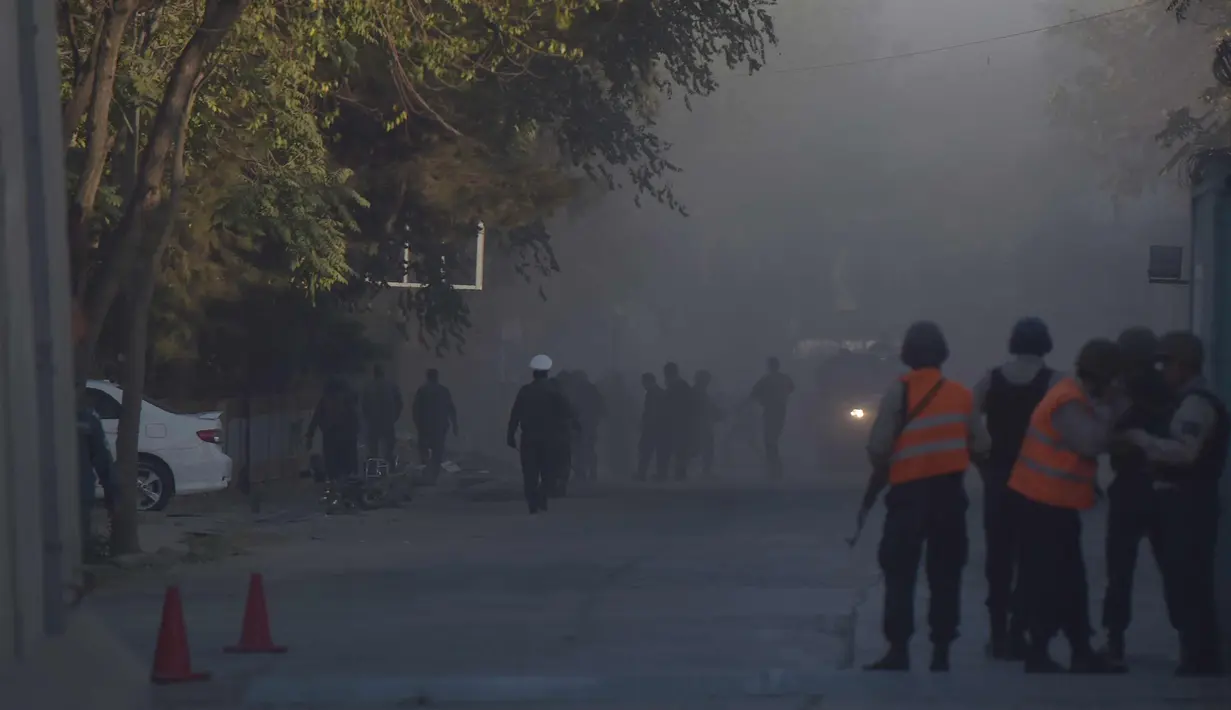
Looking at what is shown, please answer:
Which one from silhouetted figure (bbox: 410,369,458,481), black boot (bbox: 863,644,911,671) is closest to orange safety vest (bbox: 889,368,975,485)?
black boot (bbox: 863,644,911,671)

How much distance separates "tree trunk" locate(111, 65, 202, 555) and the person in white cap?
539 cm

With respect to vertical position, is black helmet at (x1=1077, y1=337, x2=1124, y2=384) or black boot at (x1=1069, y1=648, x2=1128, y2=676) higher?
black helmet at (x1=1077, y1=337, x2=1124, y2=384)

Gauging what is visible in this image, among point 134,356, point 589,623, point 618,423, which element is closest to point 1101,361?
point 589,623

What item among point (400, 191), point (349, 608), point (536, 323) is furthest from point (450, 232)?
point (536, 323)

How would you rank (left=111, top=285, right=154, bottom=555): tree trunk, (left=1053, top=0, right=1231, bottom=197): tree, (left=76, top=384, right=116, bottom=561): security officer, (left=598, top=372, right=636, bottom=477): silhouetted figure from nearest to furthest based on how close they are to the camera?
(left=76, top=384, right=116, bottom=561): security officer, (left=111, top=285, right=154, bottom=555): tree trunk, (left=598, top=372, right=636, bottom=477): silhouetted figure, (left=1053, top=0, right=1231, bottom=197): tree

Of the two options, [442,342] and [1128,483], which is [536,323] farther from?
[1128,483]

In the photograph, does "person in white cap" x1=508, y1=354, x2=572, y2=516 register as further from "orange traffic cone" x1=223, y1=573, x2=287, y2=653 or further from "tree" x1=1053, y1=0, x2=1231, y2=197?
"tree" x1=1053, y1=0, x2=1231, y2=197

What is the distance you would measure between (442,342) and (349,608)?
47.8 feet

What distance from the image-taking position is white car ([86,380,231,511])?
21.5 meters

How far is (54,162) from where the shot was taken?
726 centimetres

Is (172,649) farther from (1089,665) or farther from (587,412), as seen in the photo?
(587,412)

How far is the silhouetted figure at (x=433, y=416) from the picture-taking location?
27.2m

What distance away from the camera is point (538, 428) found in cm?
2047

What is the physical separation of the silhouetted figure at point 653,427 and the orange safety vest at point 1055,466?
20261 millimetres
